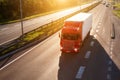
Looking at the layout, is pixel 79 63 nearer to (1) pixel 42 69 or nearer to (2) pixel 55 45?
(1) pixel 42 69

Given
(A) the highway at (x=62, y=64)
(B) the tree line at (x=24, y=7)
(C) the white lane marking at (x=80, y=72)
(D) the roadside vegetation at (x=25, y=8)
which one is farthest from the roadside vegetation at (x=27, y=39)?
(B) the tree line at (x=24, y=7)

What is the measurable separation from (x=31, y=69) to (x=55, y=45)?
893cm

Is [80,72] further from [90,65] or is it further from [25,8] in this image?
[25,8]

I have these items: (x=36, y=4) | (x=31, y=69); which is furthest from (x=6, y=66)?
(x=36, y=4)

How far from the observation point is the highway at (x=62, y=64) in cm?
1928

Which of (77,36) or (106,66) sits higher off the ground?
(77,36)

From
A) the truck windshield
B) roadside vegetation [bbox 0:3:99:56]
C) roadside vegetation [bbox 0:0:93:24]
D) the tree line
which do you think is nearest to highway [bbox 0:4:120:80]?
roadside vegetation [bbox 0:3:99:56]

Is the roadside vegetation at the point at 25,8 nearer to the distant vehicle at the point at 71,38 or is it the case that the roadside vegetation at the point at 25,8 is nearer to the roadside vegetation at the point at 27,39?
the roadside vegetation at the point at 27,39

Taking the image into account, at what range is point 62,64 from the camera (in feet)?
72.7

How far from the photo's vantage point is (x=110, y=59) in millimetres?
23594

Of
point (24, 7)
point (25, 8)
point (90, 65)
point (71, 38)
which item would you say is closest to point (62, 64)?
point (90, 65)

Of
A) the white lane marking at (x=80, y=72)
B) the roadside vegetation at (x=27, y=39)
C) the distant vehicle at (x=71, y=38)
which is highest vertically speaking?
the distant vehicle at (x=71, y=38)

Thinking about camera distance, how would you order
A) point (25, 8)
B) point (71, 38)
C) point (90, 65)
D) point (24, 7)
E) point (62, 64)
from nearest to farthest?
point (90, 65)
point (62, 64)
point (71, 38)
point (24, 7)
point (25, 8)

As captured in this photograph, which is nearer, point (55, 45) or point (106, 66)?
point (106, 66)
